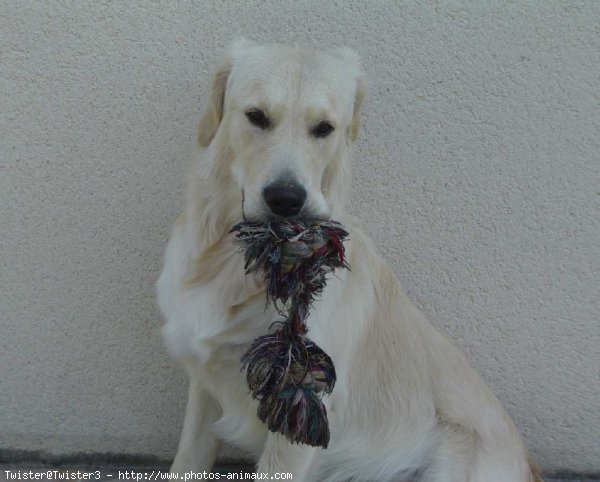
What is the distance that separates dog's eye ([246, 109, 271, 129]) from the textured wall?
0.72 meters

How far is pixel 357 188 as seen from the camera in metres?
2.68

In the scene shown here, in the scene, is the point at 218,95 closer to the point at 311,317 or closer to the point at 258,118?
Result: the point at 258,118

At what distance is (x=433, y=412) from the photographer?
2311mm

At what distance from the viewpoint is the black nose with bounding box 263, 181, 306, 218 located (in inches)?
69.8

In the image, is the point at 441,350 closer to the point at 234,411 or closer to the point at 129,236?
the point at 234,411

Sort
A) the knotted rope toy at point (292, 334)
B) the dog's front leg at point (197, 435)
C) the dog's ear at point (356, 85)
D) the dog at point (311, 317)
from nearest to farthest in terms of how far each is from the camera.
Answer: the knotted rope toy at point (292, 334) < the dog at point (311, 317) < the dog's ear at point (356, 85) < the dog's front leg at point (197, 435)

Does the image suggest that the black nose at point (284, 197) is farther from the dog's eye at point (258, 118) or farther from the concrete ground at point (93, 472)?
the concrete ground at point (93, 472)

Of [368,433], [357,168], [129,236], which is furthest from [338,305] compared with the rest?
[129,236]

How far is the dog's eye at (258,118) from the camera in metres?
1.91

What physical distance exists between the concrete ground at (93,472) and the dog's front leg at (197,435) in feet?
1.31

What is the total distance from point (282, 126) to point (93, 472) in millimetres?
A: 1818

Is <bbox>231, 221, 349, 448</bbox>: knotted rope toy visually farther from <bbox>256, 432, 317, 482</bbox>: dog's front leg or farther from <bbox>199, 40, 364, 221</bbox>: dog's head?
<bbox>256, 432, 317, 482</bbox>: dog's front leg

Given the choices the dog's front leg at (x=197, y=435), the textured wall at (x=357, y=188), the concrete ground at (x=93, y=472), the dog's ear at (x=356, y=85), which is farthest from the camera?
the concrete ground at (x=93, y=472)

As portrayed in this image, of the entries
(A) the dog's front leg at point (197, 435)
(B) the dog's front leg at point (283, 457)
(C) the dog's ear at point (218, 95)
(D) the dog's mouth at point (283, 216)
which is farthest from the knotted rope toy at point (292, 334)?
(A) the dog's front leg at point (197, 435)
